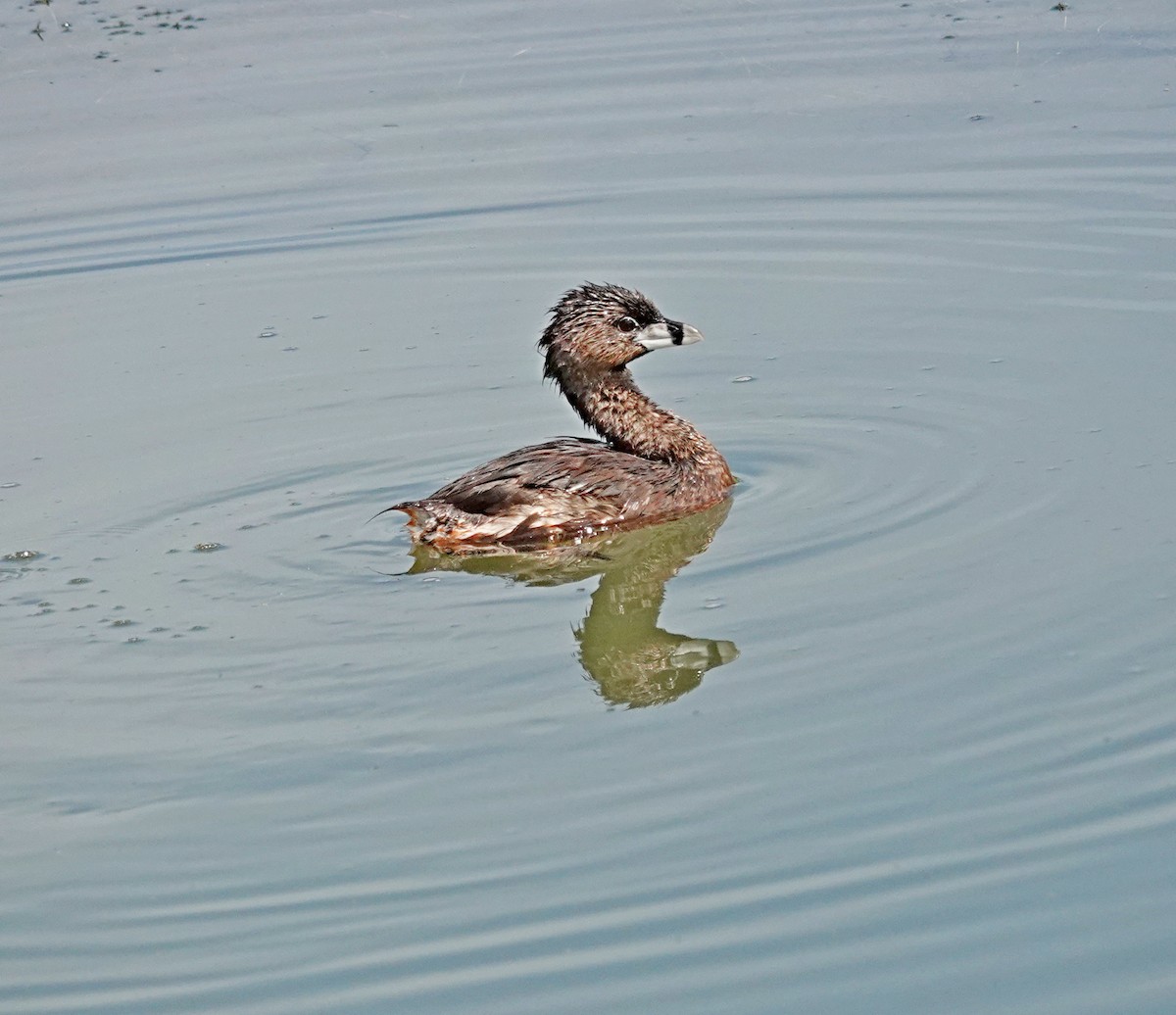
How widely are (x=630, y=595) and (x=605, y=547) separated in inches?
28.8

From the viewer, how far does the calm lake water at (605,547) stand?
5461 millimetres

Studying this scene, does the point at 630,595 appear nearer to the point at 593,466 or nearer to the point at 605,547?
the point at 605,547

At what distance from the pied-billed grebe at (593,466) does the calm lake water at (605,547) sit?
248 millimetres

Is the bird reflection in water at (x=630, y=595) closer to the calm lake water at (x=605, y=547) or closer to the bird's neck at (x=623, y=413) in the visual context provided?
the calm lake water at (x=605, y=547)

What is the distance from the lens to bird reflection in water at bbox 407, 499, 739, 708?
288 inches

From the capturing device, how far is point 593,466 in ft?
30.4

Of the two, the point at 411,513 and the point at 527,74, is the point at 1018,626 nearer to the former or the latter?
the point at 411,513

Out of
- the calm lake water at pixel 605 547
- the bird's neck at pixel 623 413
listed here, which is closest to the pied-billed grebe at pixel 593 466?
the bird's neck at pixel 623 413

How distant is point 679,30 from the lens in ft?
55.3

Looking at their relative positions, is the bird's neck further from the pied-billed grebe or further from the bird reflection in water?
the bird reflection in water

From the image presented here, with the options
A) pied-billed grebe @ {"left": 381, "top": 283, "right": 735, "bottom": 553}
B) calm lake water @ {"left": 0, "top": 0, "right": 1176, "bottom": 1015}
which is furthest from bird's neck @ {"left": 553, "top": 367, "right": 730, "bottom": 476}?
calm lake water @ {"left": 0, "top": 0, "right": 1176, "bottom": 1015}

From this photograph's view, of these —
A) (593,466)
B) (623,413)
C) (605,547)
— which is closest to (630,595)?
(605,547)

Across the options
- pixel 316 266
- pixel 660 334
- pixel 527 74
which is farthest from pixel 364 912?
pixel 527 74

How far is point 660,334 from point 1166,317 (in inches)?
118
